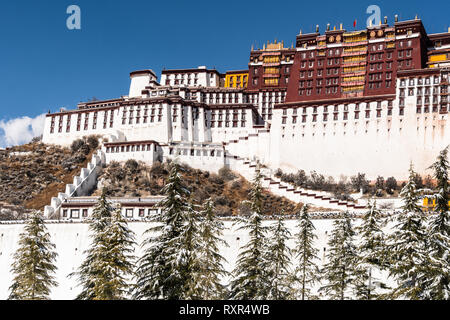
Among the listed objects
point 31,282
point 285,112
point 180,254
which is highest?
point 285,112

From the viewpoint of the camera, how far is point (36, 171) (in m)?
107

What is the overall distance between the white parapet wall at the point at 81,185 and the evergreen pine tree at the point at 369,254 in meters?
60.7

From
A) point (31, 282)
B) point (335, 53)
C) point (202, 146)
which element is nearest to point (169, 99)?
point (202, 146)

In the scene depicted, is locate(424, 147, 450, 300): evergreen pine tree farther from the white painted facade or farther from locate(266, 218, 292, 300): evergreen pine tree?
the white painted facade

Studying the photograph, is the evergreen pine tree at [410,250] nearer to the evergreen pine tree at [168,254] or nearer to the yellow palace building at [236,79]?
the evergreen pine tree at [168,254]

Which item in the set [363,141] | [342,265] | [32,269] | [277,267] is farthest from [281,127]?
[32,269]

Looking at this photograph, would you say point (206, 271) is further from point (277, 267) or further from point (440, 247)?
point (440, 247)

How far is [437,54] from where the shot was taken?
366ft

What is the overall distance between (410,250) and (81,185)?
252 ft

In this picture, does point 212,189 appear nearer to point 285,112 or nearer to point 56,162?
point 285,112

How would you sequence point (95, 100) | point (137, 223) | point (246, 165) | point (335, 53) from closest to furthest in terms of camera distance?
point (137, 223)
point (246, 165)
point (335, 53)
point (95, 100)

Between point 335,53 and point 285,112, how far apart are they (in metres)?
18.0

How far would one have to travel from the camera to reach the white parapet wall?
285 feet

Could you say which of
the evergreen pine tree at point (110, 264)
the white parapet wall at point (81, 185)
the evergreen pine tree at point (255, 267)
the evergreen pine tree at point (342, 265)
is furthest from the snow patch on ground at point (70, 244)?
the evergreen pine tree at point (110, 264)
